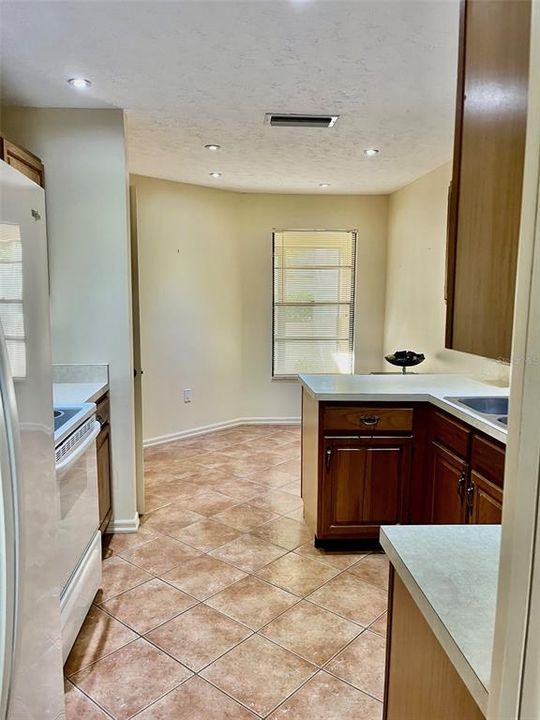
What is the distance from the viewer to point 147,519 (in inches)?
131

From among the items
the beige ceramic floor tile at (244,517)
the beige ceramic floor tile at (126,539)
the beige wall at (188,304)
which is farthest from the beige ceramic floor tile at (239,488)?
the beige wall at (188,304)

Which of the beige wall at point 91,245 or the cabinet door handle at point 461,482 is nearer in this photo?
the cabinet door handle at point 461,482

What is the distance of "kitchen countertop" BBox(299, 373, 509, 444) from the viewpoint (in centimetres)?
270

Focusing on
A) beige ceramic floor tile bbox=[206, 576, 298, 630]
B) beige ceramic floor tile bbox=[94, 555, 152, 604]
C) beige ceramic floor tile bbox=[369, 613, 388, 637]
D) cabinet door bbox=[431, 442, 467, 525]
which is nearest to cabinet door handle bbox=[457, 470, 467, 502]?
cabinet door bbox=[431, 442, 467, 525]

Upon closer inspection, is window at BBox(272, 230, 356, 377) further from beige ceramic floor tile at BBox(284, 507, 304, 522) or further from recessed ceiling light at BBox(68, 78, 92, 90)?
recessed ceiling light at BBox(68, 78, 92, 90)

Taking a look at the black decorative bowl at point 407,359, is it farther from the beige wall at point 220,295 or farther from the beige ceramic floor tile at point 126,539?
the beige ceramic floor tile at point 126,539

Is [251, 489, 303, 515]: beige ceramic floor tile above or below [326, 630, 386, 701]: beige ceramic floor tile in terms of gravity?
below

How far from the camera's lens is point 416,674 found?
1.01 meters

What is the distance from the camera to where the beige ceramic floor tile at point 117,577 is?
98.0 inches

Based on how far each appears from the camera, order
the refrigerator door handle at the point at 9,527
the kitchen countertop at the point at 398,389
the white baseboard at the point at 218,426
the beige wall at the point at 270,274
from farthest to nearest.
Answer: the beige wall at the point at 270,274 < the white baseboard at the point at 218,426 < the kitchen countertop at the point at 398,389 < the refrigerator door handle at the point at 9,527

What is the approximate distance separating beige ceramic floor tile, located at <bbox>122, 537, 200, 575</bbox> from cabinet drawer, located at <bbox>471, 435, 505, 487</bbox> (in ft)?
5.34

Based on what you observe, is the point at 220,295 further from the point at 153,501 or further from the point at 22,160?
the point at 22,160

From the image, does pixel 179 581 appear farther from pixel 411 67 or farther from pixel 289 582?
pixel 411 67

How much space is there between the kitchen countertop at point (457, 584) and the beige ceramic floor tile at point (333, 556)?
65.9 inches
